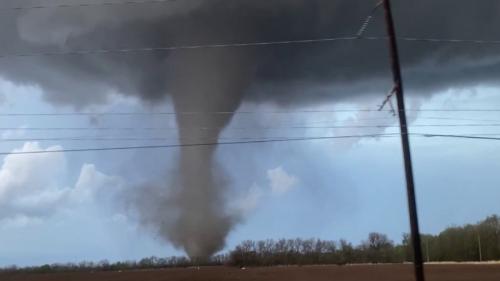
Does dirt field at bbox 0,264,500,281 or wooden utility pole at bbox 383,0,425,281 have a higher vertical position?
wooden utility pole at bbox 383,0,425,281

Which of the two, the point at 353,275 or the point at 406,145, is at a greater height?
the point at 406,145

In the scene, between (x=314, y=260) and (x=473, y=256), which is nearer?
(x=473, y=256)

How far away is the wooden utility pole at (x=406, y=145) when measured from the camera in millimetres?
22688

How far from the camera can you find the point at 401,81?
24.6m

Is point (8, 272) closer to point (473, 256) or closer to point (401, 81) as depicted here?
point (473, 256)

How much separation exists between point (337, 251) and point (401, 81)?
163544mm

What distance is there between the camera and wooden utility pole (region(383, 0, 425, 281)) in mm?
22688

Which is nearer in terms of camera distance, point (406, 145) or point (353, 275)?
point (406, 145)

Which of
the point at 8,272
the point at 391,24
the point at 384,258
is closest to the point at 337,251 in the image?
the point at 384,258

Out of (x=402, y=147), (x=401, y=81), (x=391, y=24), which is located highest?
(x=391, y=24)

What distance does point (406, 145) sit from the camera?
23.5 meters

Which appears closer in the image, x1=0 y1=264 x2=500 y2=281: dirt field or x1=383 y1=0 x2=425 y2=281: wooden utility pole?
x1=383 y1=0 x2=425 y2=281: wooden utility pole

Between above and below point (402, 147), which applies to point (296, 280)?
below

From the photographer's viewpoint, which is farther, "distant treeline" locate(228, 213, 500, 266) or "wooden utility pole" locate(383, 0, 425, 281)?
"distant treeline" locate(228, 213, 500, 266)
